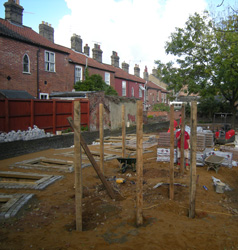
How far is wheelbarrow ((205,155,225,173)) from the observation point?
27.7 feet

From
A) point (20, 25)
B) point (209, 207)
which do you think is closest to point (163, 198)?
point (209, 207)

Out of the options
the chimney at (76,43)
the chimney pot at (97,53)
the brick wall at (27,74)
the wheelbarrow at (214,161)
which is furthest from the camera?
the chimney pot at (97,53)

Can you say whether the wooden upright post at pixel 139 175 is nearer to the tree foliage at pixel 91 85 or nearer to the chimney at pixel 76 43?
the tree foliage at pixel 91 85

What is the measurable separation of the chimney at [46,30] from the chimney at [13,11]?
349 cm

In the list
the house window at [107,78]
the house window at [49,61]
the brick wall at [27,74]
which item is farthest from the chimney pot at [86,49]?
the house window at [49,61]

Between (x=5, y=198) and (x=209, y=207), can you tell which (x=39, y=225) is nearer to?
(x=5, y=198)

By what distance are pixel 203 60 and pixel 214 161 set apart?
1217cm

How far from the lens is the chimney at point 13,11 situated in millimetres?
18009

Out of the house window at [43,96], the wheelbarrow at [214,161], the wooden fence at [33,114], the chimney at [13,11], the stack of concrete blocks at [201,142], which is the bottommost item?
the wheelbarrow at [214,161]

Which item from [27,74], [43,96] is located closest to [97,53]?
[43,96]

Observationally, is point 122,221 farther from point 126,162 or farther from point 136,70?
point 136,70

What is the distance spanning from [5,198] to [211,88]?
54.8 ft

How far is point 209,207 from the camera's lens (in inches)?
214

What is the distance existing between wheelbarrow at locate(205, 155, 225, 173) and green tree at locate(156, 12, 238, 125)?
8953mm
